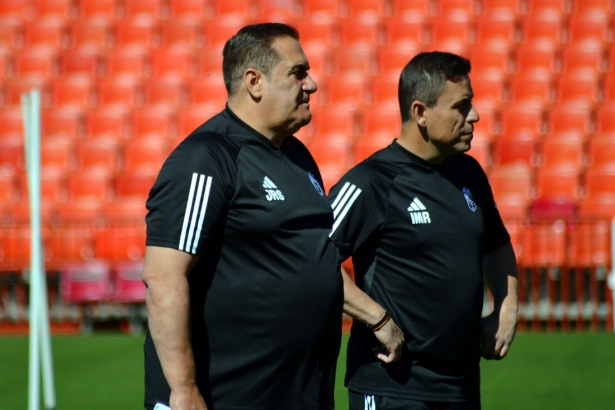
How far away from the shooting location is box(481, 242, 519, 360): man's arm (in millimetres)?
3279

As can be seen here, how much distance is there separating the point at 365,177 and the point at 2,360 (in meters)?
5.68

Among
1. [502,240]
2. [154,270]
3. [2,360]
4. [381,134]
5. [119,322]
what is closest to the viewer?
[154,270]

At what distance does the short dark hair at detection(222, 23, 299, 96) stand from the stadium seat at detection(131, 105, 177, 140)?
10015 millimetres

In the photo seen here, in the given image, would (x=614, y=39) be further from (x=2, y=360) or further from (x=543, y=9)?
(x=2, y=360)

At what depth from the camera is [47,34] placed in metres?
14.6

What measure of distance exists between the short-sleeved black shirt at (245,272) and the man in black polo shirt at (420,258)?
490 millimetres

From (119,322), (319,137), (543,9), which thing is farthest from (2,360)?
(543,9)

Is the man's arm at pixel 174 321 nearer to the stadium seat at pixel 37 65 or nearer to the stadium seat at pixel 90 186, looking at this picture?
the stadium seat at pixel 90 186

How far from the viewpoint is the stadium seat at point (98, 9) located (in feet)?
48.7

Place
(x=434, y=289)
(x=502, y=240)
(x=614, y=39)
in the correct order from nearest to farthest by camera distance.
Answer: (x=434, y=289) → (x=502, y=240) → (x=614, y=39)

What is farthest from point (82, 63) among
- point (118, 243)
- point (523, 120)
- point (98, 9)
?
point (523, 120)

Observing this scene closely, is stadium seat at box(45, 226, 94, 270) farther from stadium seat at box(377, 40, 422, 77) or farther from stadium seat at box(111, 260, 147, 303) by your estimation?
stadium seat at box(377, 40, 422, 77)

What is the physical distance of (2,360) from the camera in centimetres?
783

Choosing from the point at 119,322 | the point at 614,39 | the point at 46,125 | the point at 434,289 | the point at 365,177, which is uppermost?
the point at 614,39
